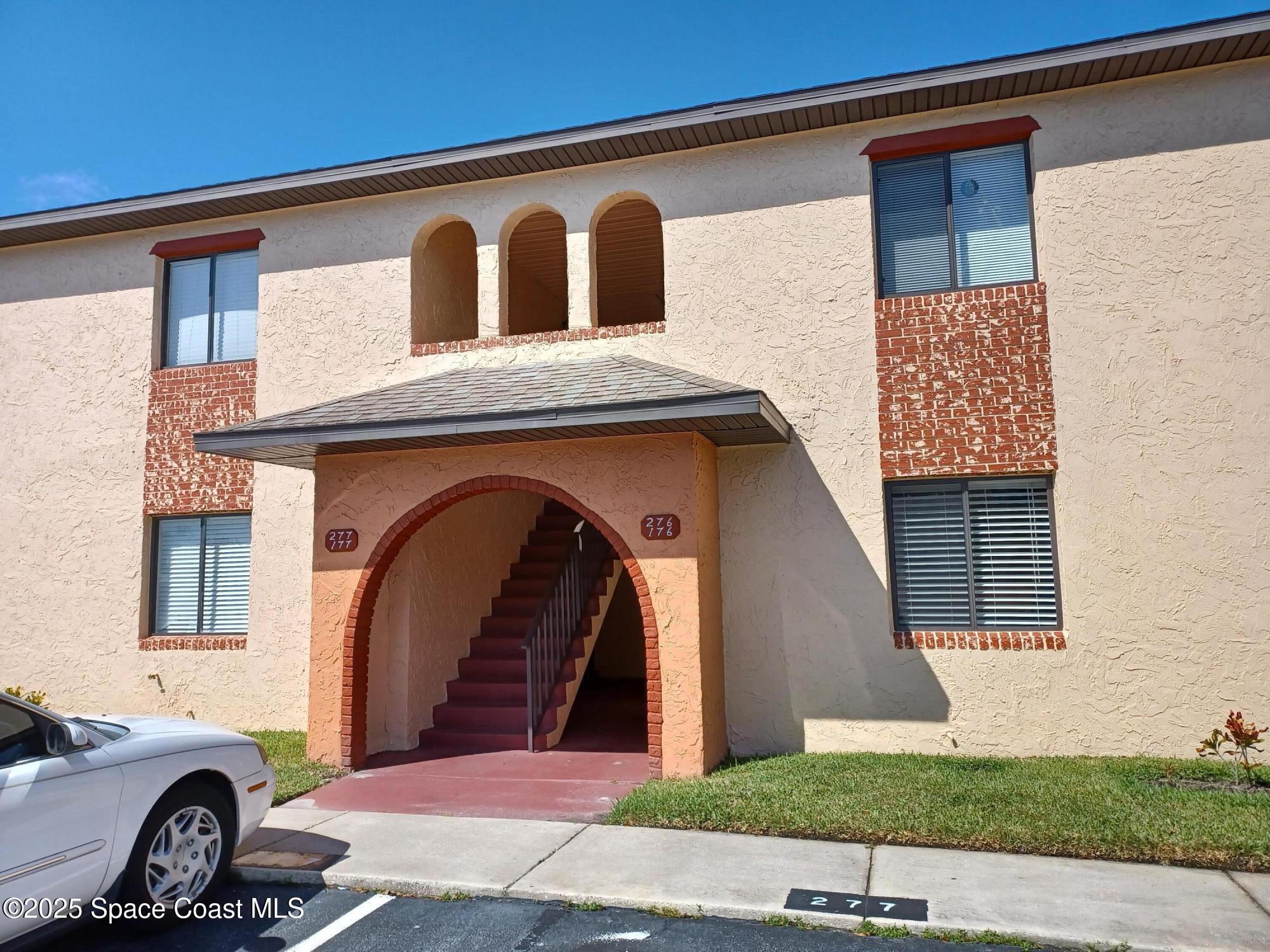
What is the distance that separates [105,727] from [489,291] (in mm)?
6537

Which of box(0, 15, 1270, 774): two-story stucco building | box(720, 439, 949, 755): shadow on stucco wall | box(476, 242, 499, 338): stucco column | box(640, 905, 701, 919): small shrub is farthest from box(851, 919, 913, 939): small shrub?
box(476, 242, 499, 338): stucco column

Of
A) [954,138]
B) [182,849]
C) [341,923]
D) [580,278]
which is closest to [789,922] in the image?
[341,923]

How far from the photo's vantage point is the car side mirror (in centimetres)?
469

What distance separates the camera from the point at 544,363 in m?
10.2

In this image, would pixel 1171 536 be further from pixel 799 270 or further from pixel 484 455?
pixel 484 455

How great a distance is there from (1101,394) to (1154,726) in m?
3.05

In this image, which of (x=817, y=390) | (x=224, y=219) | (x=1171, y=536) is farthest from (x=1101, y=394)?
(x=224, y=219)

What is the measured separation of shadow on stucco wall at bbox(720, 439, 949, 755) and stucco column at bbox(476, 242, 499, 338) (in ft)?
10.5

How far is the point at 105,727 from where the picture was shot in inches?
213

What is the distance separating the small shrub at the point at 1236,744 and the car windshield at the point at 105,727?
8.00m

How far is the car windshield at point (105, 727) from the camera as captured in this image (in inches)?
204

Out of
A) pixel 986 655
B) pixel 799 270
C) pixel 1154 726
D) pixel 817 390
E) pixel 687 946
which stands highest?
pixel 799 270

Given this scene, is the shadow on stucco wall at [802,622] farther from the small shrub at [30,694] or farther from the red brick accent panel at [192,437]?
the small shrub at [30,694]

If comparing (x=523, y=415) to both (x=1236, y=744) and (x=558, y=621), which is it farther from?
(x=1236, y=744)
